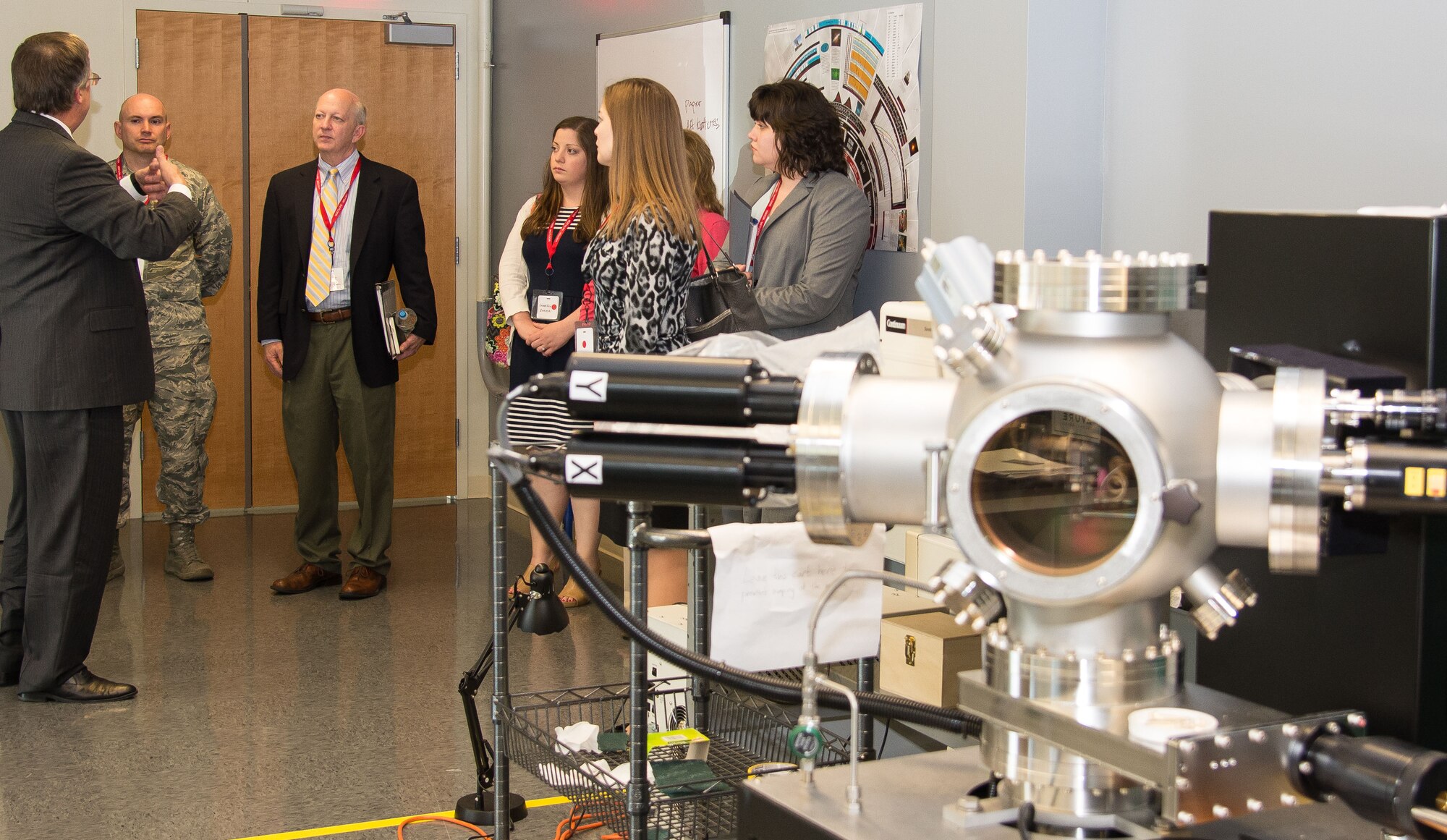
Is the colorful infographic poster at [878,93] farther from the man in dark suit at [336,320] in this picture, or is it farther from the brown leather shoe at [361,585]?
the brown leather shoe at [361,585]

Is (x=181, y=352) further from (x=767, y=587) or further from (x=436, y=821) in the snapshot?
(x=767, y=587)

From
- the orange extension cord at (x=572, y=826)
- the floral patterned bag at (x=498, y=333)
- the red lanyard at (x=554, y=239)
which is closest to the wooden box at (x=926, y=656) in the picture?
the orange extension cord at (x=572, y=826)

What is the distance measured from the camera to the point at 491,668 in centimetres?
305

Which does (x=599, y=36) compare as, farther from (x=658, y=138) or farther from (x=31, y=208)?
(x=31, y=208)

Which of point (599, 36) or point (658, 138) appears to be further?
point (599, 36)

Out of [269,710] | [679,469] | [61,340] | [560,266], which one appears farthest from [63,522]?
[679,469]

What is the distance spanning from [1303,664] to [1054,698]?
19.3 inches

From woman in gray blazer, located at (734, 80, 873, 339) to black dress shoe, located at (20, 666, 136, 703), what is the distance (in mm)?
2110

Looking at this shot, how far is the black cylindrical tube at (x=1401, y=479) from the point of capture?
0.89 metres

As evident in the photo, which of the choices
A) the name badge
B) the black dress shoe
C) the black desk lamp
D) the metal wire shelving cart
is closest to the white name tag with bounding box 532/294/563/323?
the name badge

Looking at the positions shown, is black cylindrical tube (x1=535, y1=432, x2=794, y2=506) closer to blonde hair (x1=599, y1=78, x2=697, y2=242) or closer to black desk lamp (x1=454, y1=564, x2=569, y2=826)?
black desk lamp (x1=454, y1=564, x2=569, y2=826)

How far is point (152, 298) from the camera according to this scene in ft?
17.3

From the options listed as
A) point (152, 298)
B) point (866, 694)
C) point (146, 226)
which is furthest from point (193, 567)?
point (866, 694)

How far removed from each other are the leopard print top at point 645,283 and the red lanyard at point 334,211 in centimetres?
179
